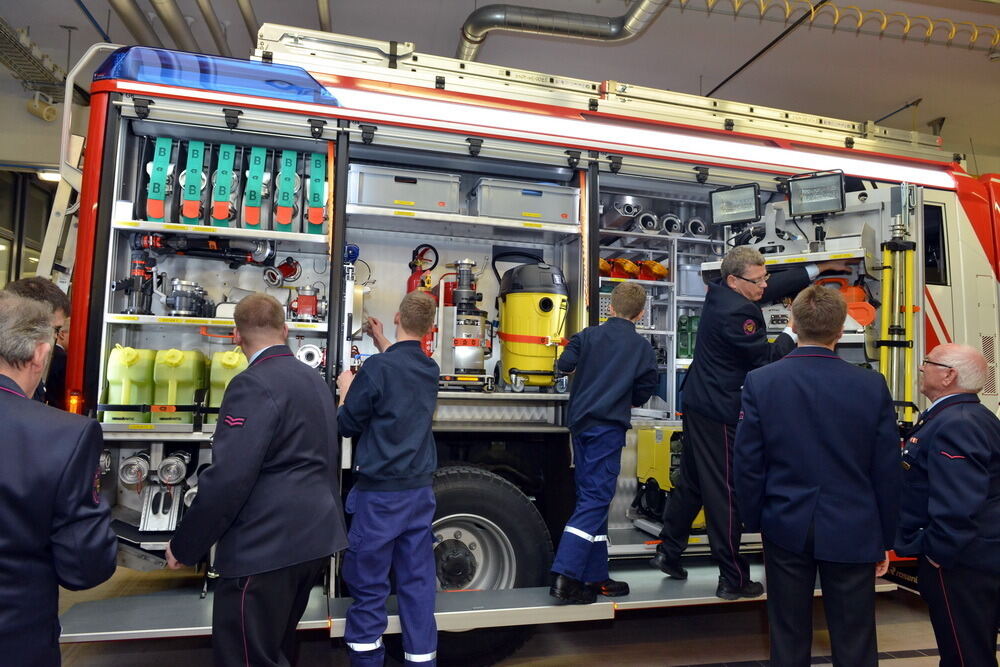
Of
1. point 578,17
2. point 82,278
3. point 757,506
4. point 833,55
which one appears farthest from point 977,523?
point 833,55

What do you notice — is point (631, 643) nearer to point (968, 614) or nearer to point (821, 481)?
point (968, 614)

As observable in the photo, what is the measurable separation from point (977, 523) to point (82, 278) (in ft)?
14.3

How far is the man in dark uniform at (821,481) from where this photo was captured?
2.64 metres

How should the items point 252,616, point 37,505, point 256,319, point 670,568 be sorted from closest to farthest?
point 37,505, point 252,616, point 256,319, point 670,568

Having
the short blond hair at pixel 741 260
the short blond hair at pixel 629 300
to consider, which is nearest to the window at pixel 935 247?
the short blond hair at pixel 741 260

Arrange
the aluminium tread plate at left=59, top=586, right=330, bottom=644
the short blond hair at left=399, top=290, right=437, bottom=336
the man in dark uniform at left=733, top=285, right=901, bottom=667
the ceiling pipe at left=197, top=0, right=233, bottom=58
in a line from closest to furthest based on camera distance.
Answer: the man in dark uniform at left=733, top=285, right=901, bottom=667 → the aluminium tread plate at left=59, top=586, right=330, bottom=644 → the short blond hair at left=399, top=290, right=437, bottom=336 → the ceiling pipe at left=197, top=0, right=233, bottom=58

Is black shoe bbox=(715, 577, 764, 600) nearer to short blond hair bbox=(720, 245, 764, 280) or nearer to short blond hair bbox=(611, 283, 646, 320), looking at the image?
short blond hair bbox=(611, 283, 646, 320)

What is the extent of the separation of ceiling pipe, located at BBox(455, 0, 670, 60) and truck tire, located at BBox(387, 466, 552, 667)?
5169 mm

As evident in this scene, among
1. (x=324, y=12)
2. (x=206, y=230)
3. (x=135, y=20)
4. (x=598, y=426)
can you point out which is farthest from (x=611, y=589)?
(x=135, y=20)

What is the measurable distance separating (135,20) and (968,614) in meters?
8.04

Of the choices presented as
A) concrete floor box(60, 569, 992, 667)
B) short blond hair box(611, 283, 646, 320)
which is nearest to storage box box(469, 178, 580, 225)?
short blond hair box(611, 283, 646, 320)

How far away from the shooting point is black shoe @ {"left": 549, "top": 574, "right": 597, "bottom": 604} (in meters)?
3.49

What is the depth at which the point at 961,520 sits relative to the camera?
272 cm

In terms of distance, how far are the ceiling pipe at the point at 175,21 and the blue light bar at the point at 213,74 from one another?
3.36 m
